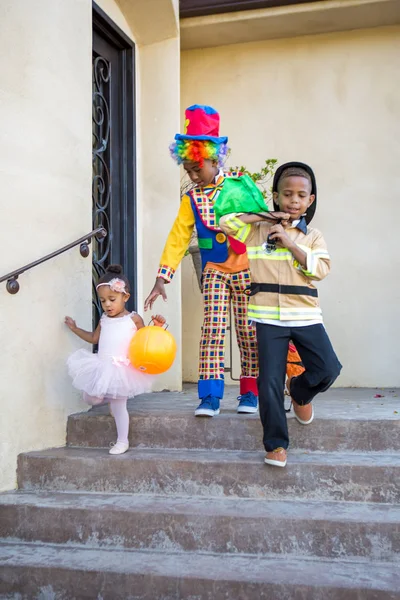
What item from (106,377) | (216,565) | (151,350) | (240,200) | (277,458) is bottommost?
(216,565)

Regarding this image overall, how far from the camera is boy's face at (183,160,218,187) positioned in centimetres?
386

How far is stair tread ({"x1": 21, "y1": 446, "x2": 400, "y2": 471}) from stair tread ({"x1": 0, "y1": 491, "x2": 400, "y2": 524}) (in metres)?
0.20

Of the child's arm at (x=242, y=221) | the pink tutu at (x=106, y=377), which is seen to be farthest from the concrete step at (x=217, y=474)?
the child's arm at (x=242, y=221)

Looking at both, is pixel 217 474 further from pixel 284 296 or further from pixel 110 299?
pixel 110 299

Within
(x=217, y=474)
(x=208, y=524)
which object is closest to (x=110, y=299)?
(x=217, y=474)

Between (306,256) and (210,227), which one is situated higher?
(210,227)

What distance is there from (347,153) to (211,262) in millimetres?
2447

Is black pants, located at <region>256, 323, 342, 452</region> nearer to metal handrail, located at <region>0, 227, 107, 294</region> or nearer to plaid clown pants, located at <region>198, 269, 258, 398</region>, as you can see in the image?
plaid clown pants, located at <region>198, 269, 258, 398</region>

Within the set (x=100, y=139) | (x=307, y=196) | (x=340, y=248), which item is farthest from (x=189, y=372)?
(x=307, y=196)

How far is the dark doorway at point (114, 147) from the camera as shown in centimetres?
507

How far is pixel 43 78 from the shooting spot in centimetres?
384

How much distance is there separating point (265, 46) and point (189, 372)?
3183 millimetres

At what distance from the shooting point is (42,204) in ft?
12.5

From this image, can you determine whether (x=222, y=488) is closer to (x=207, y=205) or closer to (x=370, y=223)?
(x=207, y=205)
